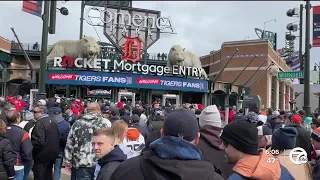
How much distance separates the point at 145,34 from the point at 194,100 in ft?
28.2

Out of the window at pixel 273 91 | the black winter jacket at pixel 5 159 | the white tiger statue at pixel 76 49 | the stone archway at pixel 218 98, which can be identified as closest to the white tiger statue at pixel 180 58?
the stone archway at pixel 218 98

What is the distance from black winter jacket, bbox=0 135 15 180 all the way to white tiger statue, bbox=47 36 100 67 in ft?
74.4

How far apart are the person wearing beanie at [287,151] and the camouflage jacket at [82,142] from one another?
2907 mm

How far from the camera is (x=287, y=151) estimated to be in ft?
12.7

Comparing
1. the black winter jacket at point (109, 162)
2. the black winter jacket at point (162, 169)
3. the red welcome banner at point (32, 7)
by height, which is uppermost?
the red welcome banner at point (32, 7)

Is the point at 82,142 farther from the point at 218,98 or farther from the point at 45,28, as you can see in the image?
the point at 218,98

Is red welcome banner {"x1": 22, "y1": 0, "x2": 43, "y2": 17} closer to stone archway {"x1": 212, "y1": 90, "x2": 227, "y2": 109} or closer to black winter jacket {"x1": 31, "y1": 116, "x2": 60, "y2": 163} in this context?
black winter jacket {"x1": 31, "y1": 116, "x2": 60, "y2": 163}

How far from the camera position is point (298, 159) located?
150 inches

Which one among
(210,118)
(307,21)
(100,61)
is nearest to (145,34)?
(100,61)

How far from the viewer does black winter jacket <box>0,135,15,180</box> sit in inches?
210

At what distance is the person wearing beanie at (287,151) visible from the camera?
147 inches

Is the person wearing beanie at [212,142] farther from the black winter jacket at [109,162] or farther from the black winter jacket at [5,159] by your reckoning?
the black winter jacket at [5,159]

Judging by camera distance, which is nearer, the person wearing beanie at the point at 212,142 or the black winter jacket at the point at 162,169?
the black winter jacket at the point at 162,169

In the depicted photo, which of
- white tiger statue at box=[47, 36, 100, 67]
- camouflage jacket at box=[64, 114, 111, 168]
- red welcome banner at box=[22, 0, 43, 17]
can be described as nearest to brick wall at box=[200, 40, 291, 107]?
white tiger statue at box=[47, 36, 100, 67]
